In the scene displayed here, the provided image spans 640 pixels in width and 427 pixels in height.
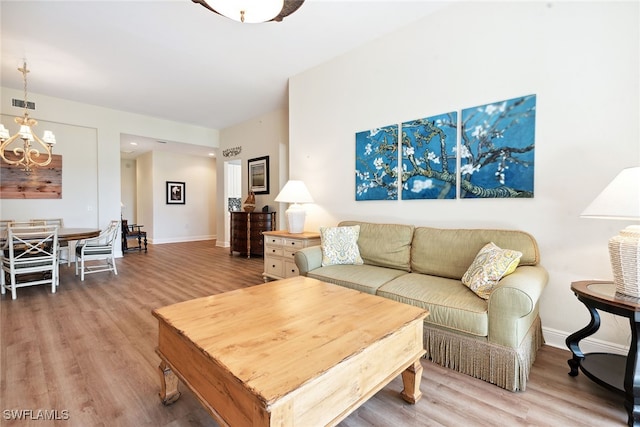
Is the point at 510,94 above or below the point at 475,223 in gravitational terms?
above

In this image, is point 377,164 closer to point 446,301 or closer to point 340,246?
point 340,246

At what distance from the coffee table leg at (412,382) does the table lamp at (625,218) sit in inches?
46.7

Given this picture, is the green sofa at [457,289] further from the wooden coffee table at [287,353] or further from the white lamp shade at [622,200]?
the white lamp shade at [622,200]

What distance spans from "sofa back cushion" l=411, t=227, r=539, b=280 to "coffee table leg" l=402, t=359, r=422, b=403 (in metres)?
1.05

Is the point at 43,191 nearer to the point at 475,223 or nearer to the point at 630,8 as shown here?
the point at 475,223

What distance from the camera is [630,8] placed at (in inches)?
73.4

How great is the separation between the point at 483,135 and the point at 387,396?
2183mm

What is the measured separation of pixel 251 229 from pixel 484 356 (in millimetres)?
4629

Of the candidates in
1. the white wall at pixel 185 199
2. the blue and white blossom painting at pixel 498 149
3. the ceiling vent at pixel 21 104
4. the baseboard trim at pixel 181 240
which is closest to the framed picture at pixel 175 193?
the white wall at pixel 185 199

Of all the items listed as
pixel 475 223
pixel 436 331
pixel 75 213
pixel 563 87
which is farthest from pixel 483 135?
pixel 75 213

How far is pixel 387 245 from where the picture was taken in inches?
108

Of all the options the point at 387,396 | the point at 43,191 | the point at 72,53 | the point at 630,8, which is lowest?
the point at 387,396

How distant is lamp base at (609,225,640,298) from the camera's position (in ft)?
4.76

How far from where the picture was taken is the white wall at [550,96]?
6.32 feet
